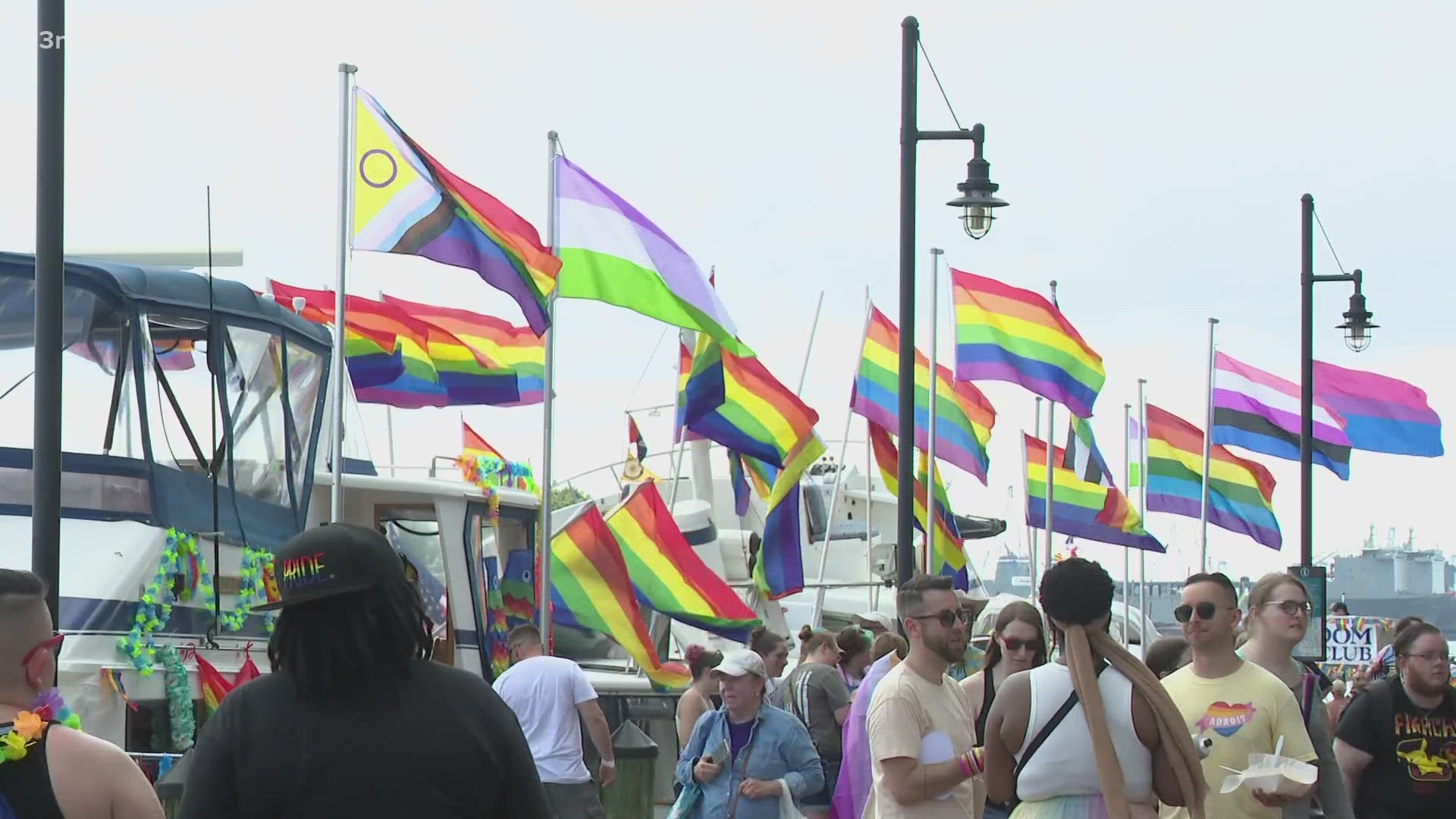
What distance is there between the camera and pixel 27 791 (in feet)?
14.1

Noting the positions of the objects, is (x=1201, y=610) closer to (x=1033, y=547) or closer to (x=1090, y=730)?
(x=1090, y=730)

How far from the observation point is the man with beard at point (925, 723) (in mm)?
7176

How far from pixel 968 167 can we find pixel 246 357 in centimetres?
590

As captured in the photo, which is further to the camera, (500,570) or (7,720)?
(500,570)

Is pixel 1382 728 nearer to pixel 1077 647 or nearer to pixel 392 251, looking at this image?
pixel 1077 647

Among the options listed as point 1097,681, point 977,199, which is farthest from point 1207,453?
point 1097,681

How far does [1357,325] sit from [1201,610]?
21389 mm

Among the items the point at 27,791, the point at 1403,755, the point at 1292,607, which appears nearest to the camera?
the point at 27,791

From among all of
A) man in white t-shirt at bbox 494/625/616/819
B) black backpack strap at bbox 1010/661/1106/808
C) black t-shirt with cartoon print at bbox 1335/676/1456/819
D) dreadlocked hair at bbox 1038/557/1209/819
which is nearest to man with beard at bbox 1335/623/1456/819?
black t-shirt with cartoon print at bbox 1335/676/1456/819

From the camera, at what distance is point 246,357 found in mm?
15203

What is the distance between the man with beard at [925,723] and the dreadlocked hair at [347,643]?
3285mm

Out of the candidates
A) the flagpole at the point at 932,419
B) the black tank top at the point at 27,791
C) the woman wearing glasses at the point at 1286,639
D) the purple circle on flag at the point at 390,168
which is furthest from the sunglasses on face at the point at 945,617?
the flagpole at the point at 932,419

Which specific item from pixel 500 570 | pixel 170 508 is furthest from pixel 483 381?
pixel 170 508

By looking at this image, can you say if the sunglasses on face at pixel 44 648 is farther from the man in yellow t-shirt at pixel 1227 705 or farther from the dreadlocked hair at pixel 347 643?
the man in yellow t-shirt at pixel 1227 705
